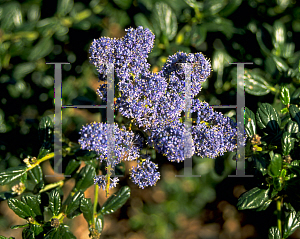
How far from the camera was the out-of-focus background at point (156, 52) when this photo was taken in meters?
1.93

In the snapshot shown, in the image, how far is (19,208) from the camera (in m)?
1.54

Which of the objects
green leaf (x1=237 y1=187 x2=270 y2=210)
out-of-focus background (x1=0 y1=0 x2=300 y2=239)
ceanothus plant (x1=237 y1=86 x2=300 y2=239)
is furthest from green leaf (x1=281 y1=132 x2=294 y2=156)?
out-of-focus background (x1=0 y1=0 x2=300 y2=239)

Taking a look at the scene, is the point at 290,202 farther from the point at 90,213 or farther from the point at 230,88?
the point at 90,213

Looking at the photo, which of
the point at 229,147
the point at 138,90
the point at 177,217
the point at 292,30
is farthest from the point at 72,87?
the point at 292,30

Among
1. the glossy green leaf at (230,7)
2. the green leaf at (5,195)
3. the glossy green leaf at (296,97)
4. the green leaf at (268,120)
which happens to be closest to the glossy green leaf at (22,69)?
the green leaf at (5,195)

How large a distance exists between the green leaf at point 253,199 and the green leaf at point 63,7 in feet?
5.85

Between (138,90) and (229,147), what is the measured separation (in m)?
0.56

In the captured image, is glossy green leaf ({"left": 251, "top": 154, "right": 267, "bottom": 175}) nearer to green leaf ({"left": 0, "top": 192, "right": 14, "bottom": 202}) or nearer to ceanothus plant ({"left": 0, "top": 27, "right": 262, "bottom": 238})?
ceanothus plant ({"left": 0, "top": 27, "right": 262, "bottom": 238})

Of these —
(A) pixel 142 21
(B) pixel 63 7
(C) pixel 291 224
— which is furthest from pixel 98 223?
(B) pixel 63 7

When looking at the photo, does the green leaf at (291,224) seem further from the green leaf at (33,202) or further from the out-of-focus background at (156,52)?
the green leaf at (33,202)

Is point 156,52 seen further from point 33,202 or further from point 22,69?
point 33,202

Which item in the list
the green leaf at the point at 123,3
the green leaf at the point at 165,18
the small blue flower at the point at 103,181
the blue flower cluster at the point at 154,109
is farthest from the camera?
the green leaf at the point at 123,3

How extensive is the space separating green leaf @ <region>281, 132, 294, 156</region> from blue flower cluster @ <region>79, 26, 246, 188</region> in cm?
25

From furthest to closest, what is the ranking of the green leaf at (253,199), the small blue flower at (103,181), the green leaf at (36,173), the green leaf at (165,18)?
the green leaf at (165,18) < the green leaf at (36,173) < the small blue flower at (103,181) < the green leaf at (253,199)
